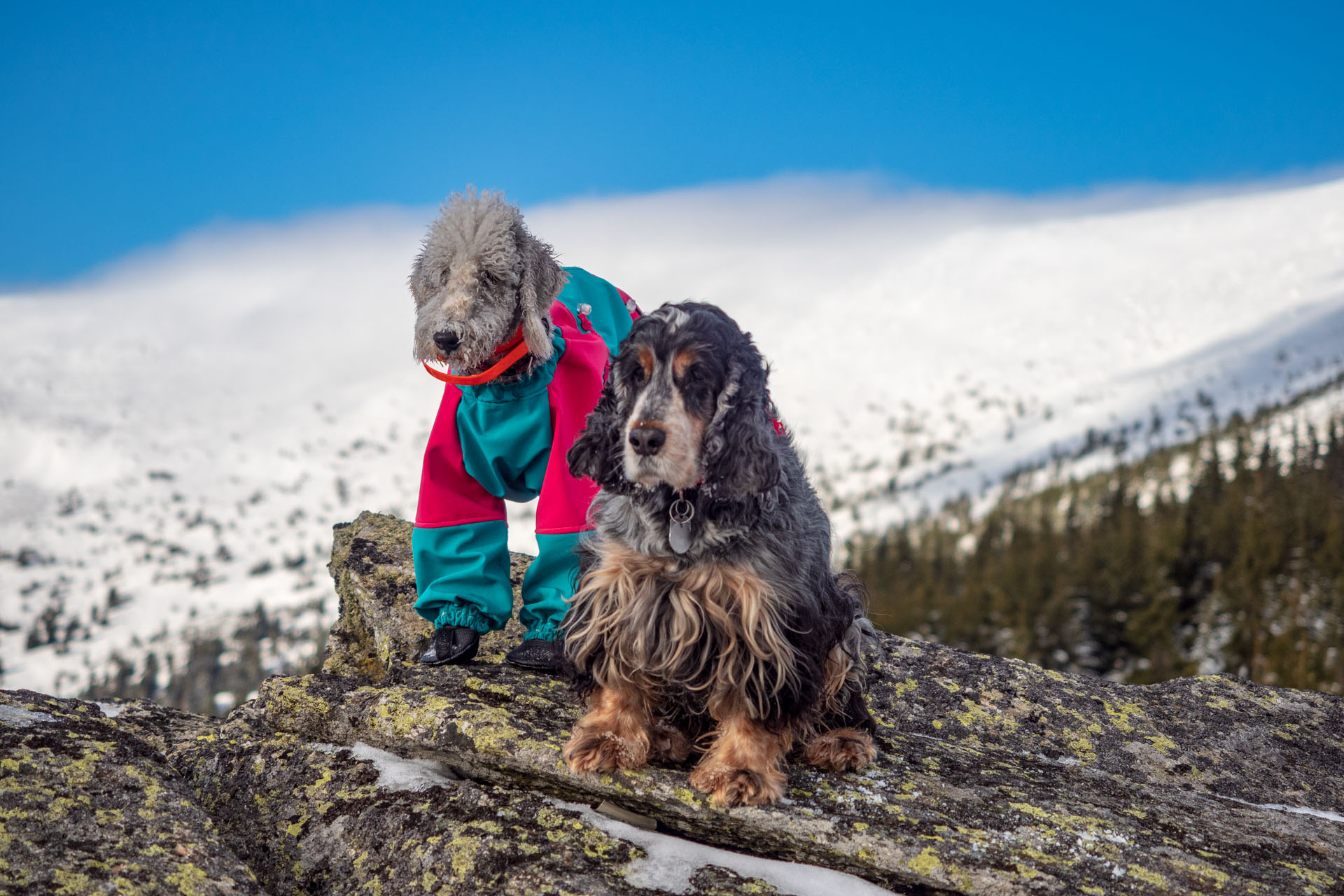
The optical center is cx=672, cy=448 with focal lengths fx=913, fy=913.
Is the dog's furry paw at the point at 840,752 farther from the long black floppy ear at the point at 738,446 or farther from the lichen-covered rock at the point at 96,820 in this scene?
the lichen-covered rock at the point at 96,820

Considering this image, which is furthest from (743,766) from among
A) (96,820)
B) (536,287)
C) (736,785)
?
(536,287)

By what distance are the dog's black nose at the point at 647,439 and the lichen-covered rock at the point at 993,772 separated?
6.51 ft

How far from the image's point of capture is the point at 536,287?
6.85m

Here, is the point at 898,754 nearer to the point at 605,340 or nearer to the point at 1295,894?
the point at 1295,894

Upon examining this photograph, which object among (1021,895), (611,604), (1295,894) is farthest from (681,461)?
(1295,894)

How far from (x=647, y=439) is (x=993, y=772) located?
3.56 meters

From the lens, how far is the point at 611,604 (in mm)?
5543

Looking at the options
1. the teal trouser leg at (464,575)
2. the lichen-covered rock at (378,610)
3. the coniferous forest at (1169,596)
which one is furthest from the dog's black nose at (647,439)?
the coniferous forest at (1169,596)

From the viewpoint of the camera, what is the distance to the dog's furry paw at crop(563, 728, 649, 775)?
17.3ft

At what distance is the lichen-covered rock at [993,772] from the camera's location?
4.90 metres

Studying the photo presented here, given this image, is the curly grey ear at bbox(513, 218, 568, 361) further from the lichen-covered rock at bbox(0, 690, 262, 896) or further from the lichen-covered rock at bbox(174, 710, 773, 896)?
the lichen-covered rock at bbox(0, 690, 262, 896)

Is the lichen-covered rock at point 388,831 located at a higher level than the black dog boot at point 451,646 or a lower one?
lower

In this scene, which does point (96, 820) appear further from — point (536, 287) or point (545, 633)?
point (536, 287)

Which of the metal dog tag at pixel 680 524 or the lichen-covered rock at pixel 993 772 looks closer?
the lichen-covered rock at pixel 993 772
